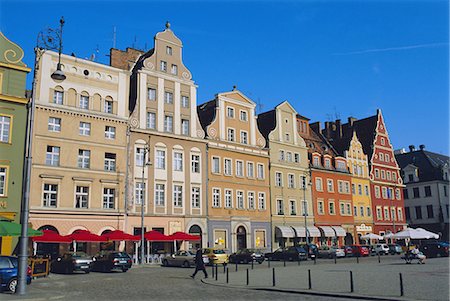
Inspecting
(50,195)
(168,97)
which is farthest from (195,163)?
(50,195)

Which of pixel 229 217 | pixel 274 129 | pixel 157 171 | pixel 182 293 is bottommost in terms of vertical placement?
pixel 182 293

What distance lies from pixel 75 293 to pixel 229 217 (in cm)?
3072

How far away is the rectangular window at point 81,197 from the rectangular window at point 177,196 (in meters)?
8.61

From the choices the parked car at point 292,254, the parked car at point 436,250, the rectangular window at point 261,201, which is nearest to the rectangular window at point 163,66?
the rectangular window at point 261,201

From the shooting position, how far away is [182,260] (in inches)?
1446

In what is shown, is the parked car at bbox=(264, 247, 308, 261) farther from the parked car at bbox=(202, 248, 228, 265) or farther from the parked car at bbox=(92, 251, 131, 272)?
the parked car at bbox=(92, 251, 131, 272)

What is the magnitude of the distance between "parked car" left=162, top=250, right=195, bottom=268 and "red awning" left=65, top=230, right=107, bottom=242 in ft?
18.1

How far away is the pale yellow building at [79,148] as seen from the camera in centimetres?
3724

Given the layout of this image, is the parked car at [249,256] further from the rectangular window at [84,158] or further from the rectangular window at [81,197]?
the rectangular window at [84,158]

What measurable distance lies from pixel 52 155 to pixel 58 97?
4.97m

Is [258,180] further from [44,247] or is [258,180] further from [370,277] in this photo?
[370,277]

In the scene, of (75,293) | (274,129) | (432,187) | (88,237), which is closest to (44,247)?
(88,237)

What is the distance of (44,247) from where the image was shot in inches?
1459

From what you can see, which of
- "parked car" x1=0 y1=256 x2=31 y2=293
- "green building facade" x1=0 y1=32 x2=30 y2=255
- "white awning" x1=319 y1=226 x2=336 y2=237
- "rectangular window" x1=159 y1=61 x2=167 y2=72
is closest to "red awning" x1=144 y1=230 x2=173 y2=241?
"green building facade" x1=0 y1=32 x2=30 y2=255
